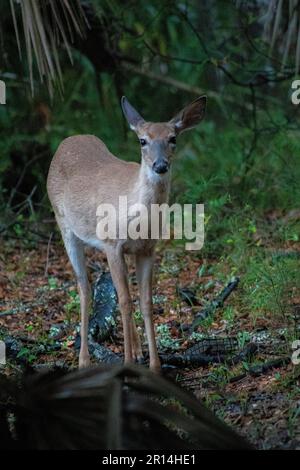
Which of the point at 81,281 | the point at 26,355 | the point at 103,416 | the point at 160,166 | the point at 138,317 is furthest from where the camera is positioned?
the point at 138,317

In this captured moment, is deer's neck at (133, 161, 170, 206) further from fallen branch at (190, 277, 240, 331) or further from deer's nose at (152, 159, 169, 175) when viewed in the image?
fallen branch at (190, 277, 240, 331)

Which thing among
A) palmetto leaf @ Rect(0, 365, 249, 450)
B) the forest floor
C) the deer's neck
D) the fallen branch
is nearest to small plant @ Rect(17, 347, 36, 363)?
the forest floor

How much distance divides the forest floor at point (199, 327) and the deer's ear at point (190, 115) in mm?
1225

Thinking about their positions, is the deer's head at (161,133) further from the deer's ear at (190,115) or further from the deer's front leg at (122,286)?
the deer's front leg at (122,286)

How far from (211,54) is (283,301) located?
3.83 meters

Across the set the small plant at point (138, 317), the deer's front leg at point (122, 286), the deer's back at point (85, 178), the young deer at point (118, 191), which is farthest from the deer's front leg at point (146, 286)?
the small plant at point (138, 317)

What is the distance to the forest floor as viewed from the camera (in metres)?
4.45

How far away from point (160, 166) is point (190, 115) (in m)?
0.58

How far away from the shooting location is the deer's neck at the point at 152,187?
Answer: 17.6 feet

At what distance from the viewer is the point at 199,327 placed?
5.93 meters

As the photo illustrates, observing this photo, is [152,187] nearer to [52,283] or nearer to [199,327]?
[199,327]

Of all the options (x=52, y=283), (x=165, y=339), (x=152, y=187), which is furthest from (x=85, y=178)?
(x=52, y=283)

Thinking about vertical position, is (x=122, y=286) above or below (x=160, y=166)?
below

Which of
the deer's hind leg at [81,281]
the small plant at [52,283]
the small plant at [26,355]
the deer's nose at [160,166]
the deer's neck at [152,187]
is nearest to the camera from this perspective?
the deer's nose at [160,166]
